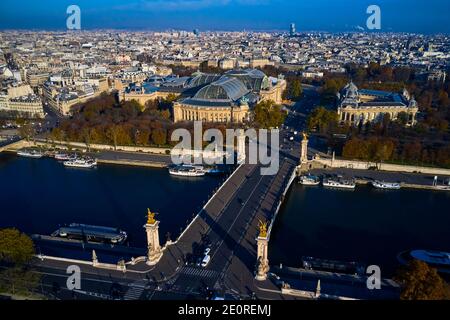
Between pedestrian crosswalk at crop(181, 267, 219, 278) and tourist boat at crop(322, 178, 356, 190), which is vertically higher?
tourist boat at crop(322, 178, 356, 190)

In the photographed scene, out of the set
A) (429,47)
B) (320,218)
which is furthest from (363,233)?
(429,47)

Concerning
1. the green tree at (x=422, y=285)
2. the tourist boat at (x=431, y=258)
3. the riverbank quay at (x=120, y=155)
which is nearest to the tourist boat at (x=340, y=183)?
the tourist boat at (x=431, y=258)

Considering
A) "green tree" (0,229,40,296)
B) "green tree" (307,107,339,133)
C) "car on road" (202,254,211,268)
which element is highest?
"green tree" (307,107,339,133)

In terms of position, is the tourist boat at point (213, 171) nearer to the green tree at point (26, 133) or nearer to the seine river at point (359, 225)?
the seine river at point (359, 225)

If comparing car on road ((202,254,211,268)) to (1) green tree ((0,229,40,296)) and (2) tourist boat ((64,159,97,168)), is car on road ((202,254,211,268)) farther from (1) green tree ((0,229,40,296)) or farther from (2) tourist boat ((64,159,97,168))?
(2) tourist boat ((64,159,97,168))

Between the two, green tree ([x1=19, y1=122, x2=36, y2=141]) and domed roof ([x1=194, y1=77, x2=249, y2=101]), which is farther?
domed roof ([x1=194, y1=77, x2=249, y2=101])

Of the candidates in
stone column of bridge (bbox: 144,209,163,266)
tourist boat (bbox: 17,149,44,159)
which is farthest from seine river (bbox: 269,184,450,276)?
Answer: tourist boat (bbox: 17,149,44,159)

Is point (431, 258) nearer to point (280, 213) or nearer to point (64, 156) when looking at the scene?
point (280, 213)
